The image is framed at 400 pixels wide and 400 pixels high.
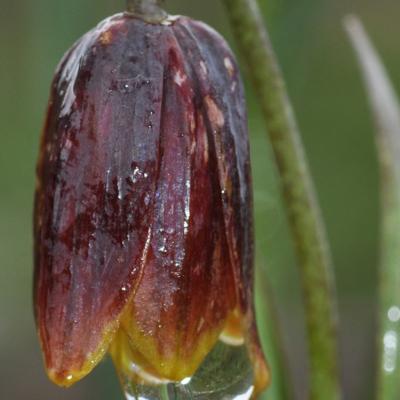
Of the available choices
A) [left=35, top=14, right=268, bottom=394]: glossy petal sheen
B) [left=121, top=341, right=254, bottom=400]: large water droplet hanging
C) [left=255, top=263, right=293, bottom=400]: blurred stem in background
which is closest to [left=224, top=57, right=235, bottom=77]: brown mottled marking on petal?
[left=35, top=14, right=268, bottom=394]: glossy petal sheen

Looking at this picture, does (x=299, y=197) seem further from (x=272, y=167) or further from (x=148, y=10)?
(x=272, y=167)

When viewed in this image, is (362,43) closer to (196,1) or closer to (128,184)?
(128,184)

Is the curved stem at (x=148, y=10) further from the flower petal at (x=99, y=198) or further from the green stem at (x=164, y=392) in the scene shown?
the green stem at (x=164, y=392)

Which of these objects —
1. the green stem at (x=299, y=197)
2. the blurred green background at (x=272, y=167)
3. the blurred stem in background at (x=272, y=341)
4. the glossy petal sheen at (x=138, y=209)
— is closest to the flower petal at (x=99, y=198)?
the glossy petal sheen at (x=138, y=209)

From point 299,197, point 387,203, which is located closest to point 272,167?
point 387,203

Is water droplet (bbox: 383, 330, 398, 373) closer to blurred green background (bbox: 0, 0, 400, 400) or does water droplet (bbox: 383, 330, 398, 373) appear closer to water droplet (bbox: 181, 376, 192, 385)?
blurred green background (bbox: 0, 0, 400, 400)

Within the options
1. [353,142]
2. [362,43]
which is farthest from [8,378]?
[362,43]
